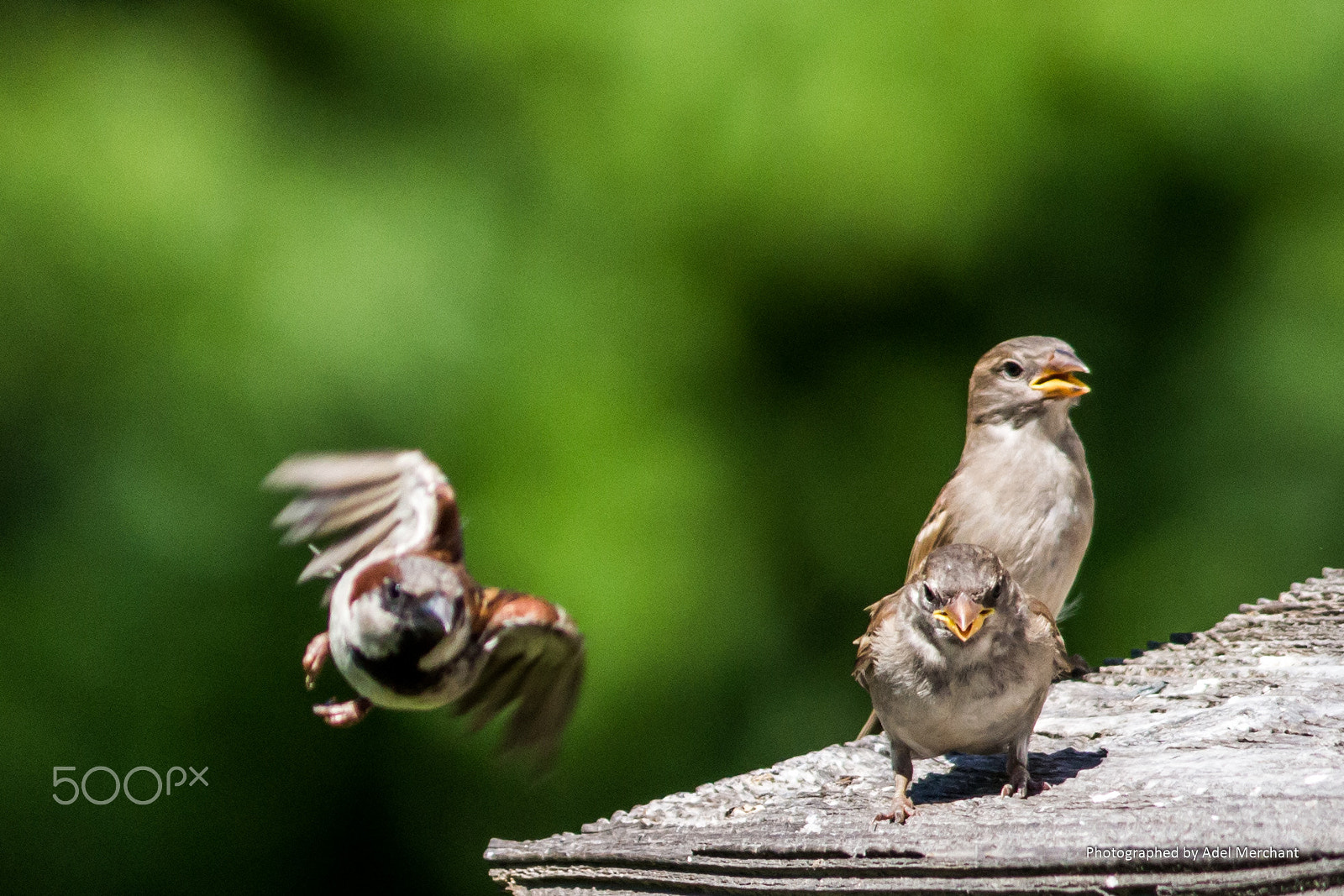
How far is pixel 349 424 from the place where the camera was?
3.97 meters

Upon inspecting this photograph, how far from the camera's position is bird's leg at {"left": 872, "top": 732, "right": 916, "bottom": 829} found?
2.04 meters

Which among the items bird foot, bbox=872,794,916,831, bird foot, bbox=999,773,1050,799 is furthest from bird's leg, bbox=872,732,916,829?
bird foot, bbox=999,773,1050,799

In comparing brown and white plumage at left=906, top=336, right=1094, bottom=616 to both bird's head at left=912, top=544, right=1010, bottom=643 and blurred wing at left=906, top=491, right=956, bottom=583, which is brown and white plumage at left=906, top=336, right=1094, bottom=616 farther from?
bird's head at left=912, top=544, right=1010, bottom=643

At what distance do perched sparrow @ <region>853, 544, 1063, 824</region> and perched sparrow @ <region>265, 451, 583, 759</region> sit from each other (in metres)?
0.60

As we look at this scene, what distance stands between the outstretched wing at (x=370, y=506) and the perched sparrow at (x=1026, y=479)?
3.70 feet

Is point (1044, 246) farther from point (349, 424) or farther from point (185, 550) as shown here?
point (185, 550)

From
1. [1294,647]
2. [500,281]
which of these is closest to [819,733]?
[500,281]

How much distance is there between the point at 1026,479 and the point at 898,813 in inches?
61.2

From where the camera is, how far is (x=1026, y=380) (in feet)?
11.7

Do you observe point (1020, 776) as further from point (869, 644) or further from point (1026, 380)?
point (1026, 380)

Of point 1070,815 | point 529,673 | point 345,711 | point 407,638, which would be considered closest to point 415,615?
point 407,638

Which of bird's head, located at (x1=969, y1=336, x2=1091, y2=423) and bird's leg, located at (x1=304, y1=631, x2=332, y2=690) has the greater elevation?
bird's head, located at (x1=969, y1=336, x2=1091, y2=423)

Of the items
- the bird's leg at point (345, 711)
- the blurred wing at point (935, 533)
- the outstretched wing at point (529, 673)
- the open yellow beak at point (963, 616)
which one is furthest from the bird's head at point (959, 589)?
the blurred wing at point (935, 533)

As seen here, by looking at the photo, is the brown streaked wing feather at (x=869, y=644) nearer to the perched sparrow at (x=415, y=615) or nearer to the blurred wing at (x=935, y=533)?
the perched sparrow at (x=415, y=615)
